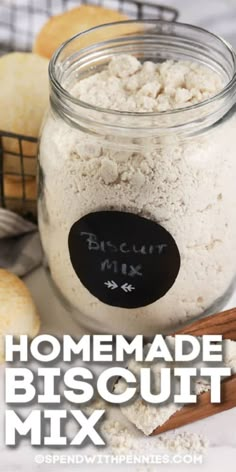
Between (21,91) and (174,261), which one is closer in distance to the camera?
(174,261)

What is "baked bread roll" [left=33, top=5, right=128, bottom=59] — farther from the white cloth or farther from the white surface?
the white surface

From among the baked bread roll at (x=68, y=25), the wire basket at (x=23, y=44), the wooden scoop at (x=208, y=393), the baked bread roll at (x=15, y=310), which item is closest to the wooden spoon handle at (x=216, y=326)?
the wooden scoop at (x=208, y=393)

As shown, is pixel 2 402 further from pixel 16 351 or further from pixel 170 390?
pixel 170 390

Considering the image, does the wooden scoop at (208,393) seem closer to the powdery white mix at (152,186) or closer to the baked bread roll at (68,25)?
the powdery white mix at (152,186)

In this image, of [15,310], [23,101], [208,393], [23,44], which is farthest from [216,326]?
[23,44]

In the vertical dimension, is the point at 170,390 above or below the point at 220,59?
below

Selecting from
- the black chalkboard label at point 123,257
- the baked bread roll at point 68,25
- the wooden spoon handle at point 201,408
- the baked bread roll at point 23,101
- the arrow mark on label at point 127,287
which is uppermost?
the baked bread roll at point 68,25

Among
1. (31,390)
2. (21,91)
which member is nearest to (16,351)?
(31,390)
